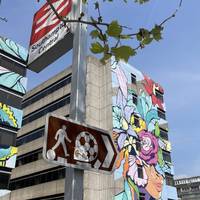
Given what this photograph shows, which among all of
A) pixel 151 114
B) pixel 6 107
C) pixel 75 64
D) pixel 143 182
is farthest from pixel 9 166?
pixel 75 64

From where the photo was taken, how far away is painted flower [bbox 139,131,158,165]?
35.3 metres

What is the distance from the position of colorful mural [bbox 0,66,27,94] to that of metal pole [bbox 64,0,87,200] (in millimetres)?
26201

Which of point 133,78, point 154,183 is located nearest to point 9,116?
point 133,78

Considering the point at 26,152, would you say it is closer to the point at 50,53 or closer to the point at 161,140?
the point at 161,140

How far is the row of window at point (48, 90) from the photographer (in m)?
38.2

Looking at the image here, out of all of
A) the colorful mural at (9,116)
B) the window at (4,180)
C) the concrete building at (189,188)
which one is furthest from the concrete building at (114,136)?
the concrete building at (189,188)

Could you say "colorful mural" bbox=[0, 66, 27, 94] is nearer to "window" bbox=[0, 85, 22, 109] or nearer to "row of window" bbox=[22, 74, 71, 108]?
"window" bbox=[0, 85, 22, 109]

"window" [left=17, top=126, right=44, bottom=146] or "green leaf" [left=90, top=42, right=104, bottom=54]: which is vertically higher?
"window" [left=17, top=126, right=44, bottom=146]

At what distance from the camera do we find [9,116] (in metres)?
28.0

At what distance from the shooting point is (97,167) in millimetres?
3240

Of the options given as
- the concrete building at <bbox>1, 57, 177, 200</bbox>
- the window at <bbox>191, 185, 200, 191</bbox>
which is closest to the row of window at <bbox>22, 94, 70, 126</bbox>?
the concrete building at <bbox>1, 57, 177, 200</bbox>

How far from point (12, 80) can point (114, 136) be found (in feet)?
37.1

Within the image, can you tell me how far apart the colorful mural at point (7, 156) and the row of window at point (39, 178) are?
Answer: 6832 mm

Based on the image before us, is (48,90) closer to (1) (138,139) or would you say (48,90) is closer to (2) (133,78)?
(2) (133,78)
